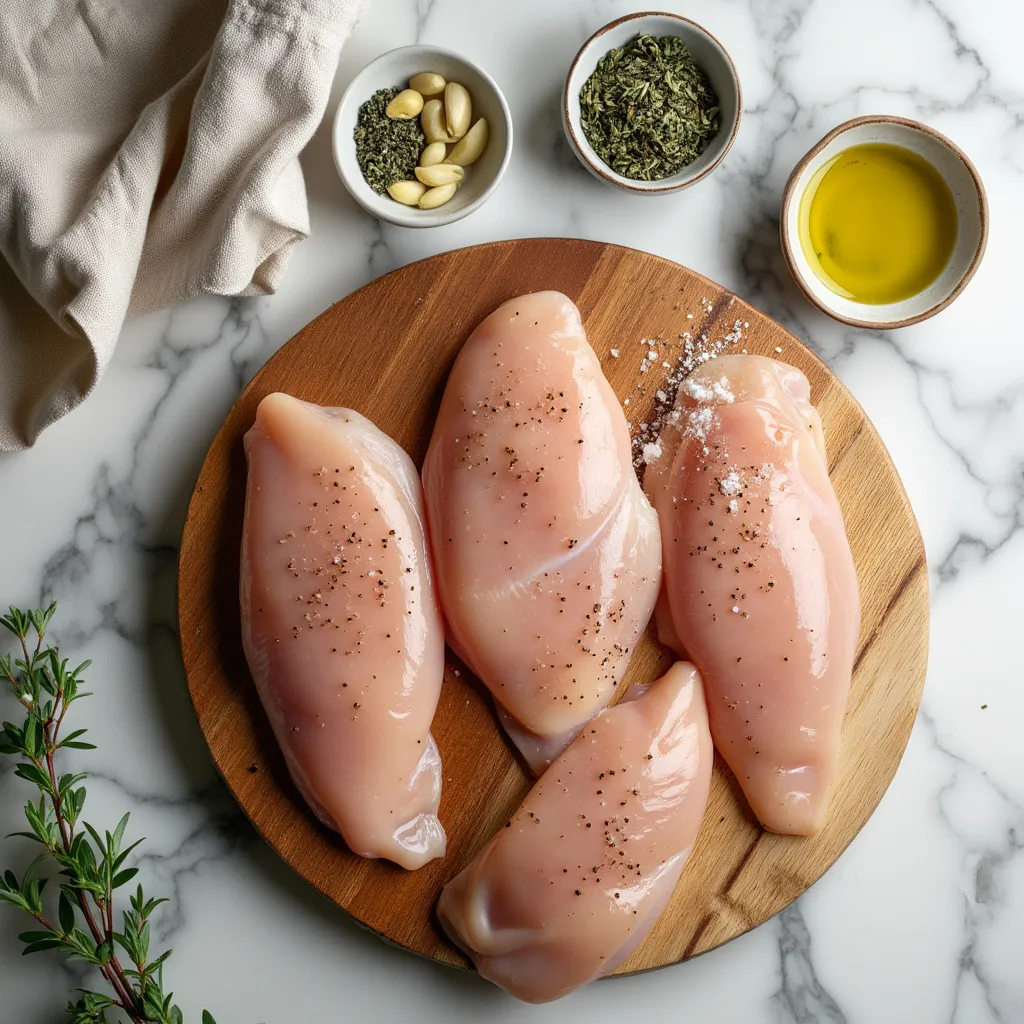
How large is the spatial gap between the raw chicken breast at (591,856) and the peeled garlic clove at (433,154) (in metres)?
0.88

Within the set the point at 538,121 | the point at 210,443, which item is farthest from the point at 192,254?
the point at 538,121

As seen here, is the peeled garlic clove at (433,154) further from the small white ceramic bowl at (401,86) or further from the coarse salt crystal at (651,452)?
the coarse salt crystal at (651,452)

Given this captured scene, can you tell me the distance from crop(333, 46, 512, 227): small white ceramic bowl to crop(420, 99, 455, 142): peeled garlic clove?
0.17 ft

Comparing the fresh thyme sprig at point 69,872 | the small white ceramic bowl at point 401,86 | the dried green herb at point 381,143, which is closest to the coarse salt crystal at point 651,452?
the small white ceramic bowl at point 401,86

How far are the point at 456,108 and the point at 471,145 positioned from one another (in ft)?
0.19

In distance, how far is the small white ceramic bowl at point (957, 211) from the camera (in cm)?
144

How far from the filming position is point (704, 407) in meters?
1.44

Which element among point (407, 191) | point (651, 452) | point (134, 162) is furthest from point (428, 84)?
point (651, 452)

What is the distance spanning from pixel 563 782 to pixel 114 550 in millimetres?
826

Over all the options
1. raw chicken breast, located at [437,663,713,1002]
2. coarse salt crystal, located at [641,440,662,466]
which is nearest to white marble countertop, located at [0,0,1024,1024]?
raw chicken breast, located at [437,663,713,1002]

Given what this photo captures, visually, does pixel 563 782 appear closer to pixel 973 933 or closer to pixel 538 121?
pixel 973 933

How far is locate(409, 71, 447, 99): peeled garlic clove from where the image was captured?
1.43 m

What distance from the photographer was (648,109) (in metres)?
1.45

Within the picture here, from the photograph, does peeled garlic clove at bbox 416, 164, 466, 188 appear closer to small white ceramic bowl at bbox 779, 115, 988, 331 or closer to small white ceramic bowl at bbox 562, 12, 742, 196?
small white ceramic bowl at bbox 562, 12, 742, 196
